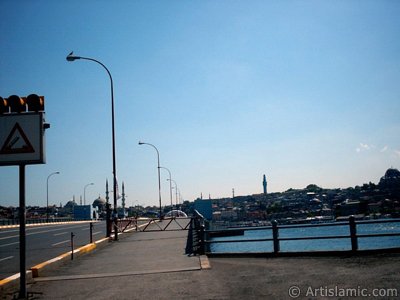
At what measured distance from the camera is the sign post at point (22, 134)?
8352 mm

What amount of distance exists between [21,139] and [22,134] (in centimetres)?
12

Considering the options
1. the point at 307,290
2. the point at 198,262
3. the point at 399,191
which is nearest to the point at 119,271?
the point at 198,262

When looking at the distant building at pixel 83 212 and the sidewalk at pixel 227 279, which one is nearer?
the sidewalk at pixel 227 279

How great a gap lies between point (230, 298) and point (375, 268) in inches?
160

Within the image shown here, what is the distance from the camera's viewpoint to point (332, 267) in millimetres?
9500

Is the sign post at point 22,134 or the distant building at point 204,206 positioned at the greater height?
the sign post at point 22,134

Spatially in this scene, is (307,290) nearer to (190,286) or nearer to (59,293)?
(190,286)

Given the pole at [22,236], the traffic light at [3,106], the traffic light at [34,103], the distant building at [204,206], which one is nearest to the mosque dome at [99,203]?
the distant building at [204,206]

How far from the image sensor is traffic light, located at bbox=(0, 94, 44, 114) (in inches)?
336

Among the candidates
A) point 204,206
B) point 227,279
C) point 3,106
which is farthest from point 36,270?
point 204,206

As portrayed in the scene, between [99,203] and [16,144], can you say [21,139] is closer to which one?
[16,144]

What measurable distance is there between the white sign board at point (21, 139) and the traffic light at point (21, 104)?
13cm

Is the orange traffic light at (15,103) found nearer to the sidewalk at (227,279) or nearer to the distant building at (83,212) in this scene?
the sidewalk at (227,279)

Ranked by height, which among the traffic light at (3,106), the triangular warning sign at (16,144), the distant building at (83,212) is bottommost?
the distant building at (83,212)
